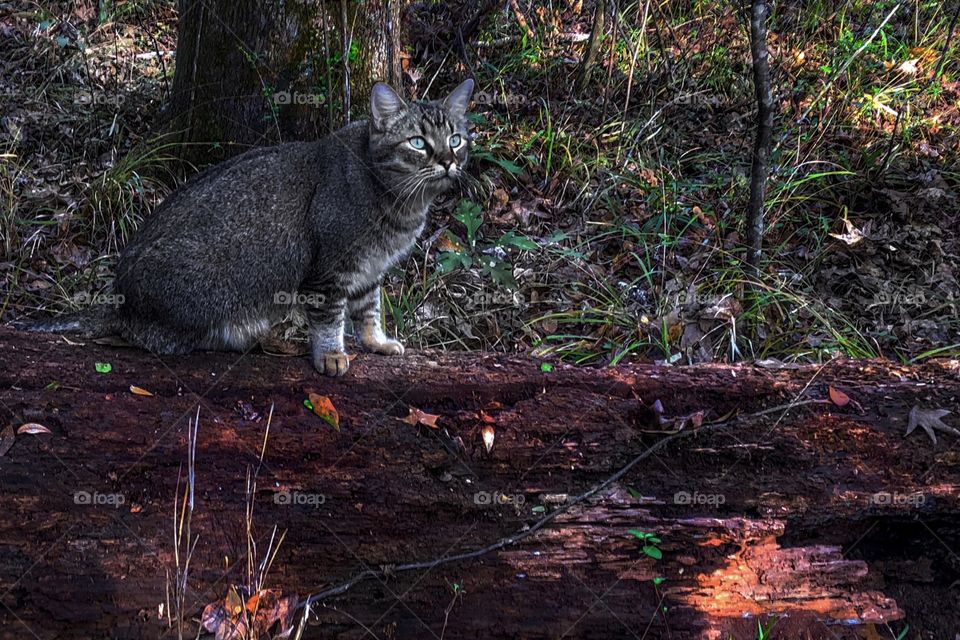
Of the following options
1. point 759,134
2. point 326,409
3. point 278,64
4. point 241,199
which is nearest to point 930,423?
point 759,134

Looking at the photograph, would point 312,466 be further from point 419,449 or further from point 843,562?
point 843,562

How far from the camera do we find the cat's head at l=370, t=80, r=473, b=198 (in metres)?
3.98

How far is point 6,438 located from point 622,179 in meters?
4.26

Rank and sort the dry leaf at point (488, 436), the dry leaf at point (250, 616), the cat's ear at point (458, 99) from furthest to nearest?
the cat's ear at point (458, 99)
the dry leaf at point (488, 436)
the dry leaf at point (250, 616)

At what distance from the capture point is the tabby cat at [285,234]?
3850 mm

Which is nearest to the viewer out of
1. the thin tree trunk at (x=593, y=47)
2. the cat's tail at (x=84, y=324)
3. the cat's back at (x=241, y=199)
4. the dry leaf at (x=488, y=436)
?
the dry leaf at (x=488, y=436)

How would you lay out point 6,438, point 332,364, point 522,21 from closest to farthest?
point 6,438
point 332,364
point 522,21

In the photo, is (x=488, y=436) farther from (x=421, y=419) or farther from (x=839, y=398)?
(x=839, y=398)

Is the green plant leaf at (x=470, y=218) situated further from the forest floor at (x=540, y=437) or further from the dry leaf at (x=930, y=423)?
the dry leaf at (x=930, y=423)

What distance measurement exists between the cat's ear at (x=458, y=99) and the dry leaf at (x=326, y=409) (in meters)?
1.62

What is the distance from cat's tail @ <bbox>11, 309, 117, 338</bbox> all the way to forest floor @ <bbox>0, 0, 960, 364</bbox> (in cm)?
132

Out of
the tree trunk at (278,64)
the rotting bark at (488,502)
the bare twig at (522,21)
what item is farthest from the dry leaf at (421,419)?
the bare twig at (522,21)

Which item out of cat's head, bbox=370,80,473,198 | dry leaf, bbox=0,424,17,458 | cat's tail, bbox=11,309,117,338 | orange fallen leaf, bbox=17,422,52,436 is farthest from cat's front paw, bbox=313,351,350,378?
dry leaf, bbox=0,424,17,458

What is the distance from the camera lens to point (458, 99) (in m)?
4.19
